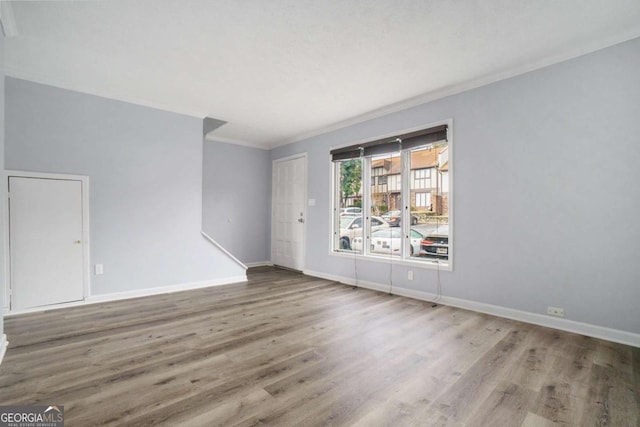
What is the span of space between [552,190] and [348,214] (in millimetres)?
3023

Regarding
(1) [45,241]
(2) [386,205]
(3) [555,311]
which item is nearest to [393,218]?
(2) [386,205]

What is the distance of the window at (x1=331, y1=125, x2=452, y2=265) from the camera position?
4098 mm

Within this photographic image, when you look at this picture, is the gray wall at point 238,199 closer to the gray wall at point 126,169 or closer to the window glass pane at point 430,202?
the gray wall at point 126,169

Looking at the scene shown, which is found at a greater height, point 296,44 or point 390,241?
point 296,44

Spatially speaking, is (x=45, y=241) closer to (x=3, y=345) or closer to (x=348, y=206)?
(x=3, y=345)

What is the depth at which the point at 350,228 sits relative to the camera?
541cm

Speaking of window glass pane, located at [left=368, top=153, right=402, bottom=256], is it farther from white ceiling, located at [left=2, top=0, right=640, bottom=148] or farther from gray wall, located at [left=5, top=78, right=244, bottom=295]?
gray wall, located at [left=5, top=78, right=244, bottom=295]

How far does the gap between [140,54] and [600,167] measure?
16.0 ft

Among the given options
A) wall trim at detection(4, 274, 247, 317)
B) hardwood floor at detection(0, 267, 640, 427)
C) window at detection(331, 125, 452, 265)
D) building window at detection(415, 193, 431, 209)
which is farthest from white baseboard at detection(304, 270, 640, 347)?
wall trim at detection(4, 274, 247, 317)

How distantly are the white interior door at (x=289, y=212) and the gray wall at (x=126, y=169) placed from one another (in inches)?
67.9

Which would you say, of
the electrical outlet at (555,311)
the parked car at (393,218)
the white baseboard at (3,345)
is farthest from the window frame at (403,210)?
the white baseboard at (3,345)

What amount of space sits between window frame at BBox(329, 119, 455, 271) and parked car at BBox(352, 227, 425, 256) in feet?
0.21

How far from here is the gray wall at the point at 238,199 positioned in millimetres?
6297

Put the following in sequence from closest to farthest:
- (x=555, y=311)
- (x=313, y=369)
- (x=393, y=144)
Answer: (x=313, y=369), (x=555, y=311), (x=393, y=144)
